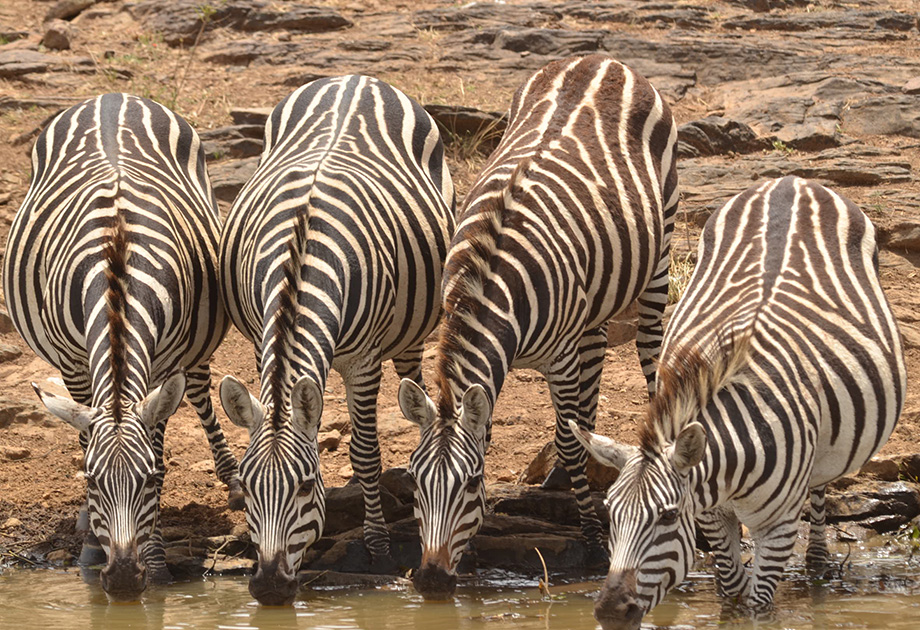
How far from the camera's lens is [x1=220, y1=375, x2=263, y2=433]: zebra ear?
652cm

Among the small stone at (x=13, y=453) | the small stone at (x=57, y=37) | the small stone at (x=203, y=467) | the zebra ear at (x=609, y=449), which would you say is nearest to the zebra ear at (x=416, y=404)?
the zebra ear at (x=609, y=449)

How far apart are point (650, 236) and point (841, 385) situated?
7.55 ft

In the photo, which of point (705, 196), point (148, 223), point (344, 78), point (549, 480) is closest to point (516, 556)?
point (549, 480)

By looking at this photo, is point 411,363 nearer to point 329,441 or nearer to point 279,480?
point 329,441

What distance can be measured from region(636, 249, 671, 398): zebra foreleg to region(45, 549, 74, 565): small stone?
4.37 meters

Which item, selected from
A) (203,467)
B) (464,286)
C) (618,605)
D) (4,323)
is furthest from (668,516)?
(4,323)

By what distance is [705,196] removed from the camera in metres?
12.8

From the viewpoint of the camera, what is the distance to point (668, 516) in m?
5.62

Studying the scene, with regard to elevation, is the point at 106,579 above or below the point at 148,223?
below

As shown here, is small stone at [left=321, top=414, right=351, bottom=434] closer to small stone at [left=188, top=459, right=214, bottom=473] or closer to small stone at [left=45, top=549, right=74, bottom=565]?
small stone at [left=188, top=459, right=214, bottom=473]

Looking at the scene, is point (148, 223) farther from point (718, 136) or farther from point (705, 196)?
point (718, 136)

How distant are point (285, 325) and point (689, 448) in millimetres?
2417

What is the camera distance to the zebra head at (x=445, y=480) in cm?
627

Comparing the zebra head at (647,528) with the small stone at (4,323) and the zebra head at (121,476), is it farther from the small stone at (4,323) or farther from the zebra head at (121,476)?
the small stone at (4,323)
